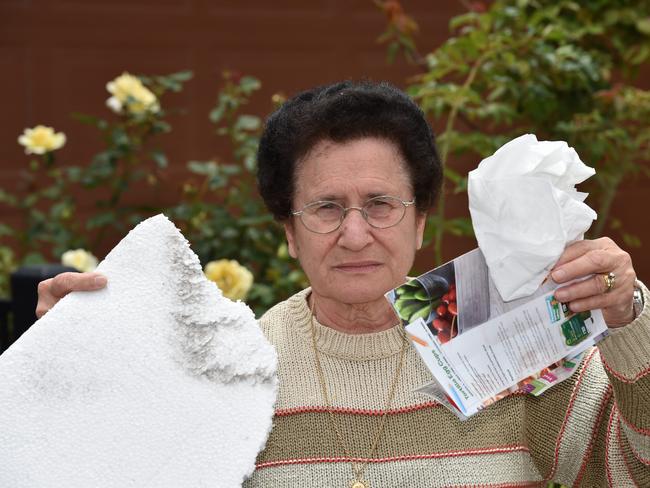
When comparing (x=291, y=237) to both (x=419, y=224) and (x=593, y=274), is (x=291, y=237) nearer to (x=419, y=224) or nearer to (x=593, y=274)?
(x=419, y=224)

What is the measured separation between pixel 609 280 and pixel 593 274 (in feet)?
0.10

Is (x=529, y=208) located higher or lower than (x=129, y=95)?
higher

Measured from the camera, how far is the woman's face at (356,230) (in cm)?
219

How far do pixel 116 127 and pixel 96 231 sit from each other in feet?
2.02

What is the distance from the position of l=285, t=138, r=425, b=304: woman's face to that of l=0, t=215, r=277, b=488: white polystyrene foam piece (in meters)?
0.26

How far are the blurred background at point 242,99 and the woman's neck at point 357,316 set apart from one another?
3.73 feet

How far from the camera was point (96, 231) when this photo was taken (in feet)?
14.9

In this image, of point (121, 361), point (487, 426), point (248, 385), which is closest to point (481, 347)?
point (487, 426)

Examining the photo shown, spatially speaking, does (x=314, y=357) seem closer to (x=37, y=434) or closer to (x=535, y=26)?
(x=37, y=434)

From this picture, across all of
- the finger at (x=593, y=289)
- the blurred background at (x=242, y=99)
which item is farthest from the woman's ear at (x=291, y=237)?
the blurred background at (x=242, y=99)

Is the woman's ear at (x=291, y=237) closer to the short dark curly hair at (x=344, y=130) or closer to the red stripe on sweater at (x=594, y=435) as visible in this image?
the short dark curly hair at (x=344, y=130)

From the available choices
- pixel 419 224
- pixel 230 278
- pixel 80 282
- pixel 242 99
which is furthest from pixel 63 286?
pixel 242 99

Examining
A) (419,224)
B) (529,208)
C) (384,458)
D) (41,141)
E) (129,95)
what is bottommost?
(384,458)

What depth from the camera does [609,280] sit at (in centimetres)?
186
